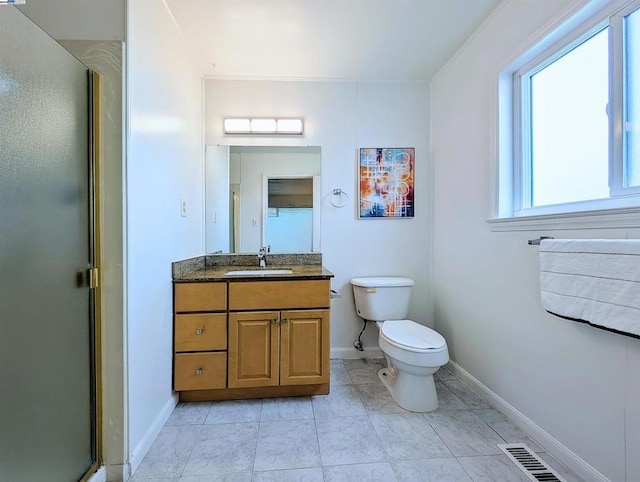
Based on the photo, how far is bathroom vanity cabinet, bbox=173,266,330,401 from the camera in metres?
1.81

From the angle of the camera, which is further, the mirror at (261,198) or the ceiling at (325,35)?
the mirror at (261,198)

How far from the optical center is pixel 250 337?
185 cm

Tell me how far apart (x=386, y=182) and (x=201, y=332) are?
179 centimetres

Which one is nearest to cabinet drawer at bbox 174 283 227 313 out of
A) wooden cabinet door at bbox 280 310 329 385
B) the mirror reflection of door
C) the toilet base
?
wooden cabinet door at bbox 280 310 329 385

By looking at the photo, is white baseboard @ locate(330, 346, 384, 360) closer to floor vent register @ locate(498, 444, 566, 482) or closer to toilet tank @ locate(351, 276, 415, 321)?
toilet tank @ locate(351, 276, 415, 321)

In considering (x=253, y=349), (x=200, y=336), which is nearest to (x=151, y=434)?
(x=200, y=336)

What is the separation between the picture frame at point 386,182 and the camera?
8.23 feet

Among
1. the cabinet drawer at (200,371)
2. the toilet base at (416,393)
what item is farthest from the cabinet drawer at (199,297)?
the toilet base at (416,393)

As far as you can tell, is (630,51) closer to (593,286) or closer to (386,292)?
(593,286)

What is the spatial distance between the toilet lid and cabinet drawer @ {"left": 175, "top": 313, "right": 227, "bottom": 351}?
1013mm

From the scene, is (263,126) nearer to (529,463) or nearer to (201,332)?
(201,332)

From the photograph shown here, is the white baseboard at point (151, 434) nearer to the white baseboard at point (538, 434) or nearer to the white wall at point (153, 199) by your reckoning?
the white wall at point (153, 199)

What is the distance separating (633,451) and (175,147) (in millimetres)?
2479

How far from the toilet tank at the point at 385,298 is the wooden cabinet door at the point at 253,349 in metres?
0.77
